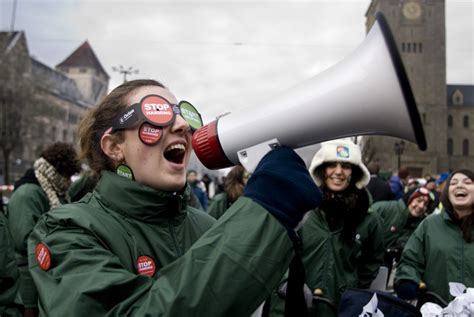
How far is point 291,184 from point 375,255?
284 centimetres

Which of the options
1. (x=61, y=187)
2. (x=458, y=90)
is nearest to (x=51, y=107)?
(x=61, y=187)

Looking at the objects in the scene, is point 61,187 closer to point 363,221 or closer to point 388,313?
point 363,221

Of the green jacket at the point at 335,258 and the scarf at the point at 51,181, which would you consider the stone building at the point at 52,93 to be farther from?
the green jacket at the point at 335,258

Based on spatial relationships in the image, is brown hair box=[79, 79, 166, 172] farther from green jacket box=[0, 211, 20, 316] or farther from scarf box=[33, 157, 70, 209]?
scarf box=[33, 157, 70, 209]

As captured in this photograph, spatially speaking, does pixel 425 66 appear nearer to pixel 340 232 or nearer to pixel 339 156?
pixel 339 156

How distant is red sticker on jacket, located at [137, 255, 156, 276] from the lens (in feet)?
5.41

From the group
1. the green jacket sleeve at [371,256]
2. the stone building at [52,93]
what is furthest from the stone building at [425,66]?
the green jacket sleeve at [371,256]

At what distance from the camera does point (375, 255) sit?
3.91 metres

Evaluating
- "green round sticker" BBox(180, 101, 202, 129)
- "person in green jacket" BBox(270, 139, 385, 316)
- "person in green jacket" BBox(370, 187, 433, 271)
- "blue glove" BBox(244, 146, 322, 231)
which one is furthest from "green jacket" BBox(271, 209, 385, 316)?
"person in green jacket" BBox(370, 187, 433, 271)

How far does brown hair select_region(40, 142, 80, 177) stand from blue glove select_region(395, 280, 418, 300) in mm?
3195

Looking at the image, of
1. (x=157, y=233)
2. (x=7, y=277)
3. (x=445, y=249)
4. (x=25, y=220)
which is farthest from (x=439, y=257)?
(x=25, y=220)

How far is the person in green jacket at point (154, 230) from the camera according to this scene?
4.12 feet

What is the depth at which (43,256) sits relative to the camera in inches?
60.3

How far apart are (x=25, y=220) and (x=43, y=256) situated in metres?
3.04
